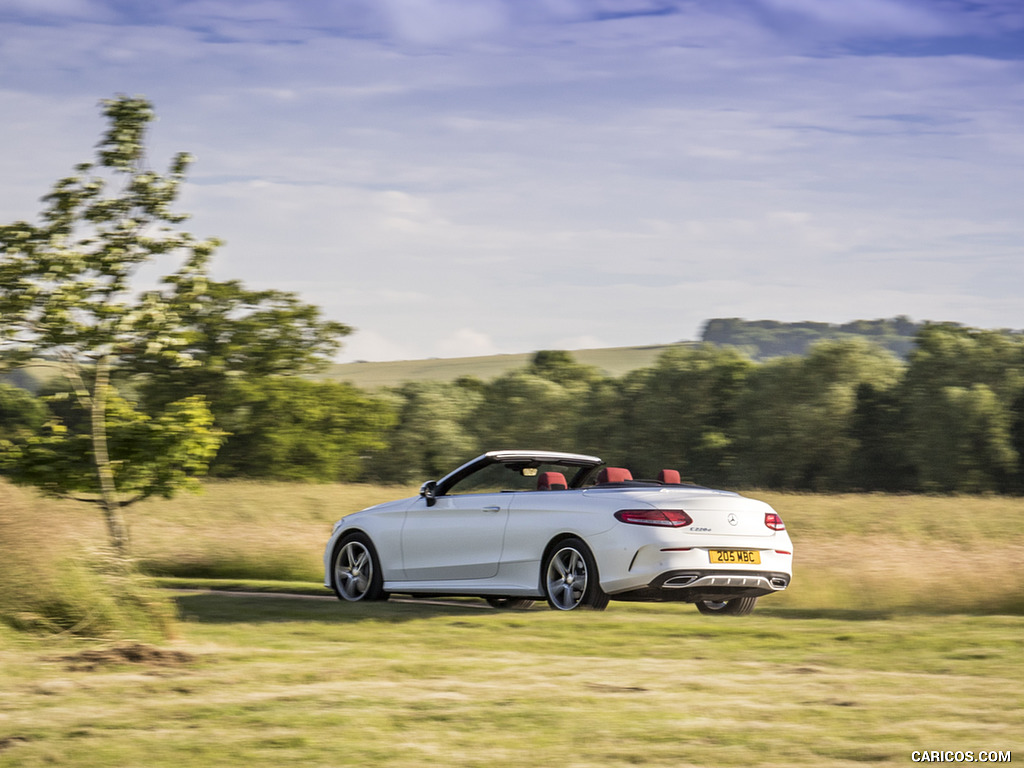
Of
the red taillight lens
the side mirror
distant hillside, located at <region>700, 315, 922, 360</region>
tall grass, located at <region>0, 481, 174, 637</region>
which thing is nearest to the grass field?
tall grass, located at <region>0, 481, 174, 637</region>

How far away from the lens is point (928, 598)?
13375 millimetres

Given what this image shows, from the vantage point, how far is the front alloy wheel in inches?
507

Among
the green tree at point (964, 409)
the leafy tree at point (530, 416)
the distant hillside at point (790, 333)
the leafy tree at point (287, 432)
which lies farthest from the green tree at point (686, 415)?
the distant hillside at point (790, 333)

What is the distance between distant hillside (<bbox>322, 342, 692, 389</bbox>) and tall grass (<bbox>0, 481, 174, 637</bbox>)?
101164 mm

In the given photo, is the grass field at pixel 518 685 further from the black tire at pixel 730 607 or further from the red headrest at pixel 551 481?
the red headrest at pixel 551 481

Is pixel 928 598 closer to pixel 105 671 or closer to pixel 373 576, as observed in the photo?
pixel 373 576

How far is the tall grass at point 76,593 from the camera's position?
846 cm

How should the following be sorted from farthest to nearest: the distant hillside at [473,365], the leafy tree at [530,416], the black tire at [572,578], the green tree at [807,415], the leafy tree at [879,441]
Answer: the distant hillside at [473,365], the leafy tree at [530,416], the green tree at [807,415], the leafy tree at [879,441], the black tire at [572,578]

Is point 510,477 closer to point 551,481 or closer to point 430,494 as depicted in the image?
point 551,481

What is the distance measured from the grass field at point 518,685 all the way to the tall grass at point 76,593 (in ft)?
0.67

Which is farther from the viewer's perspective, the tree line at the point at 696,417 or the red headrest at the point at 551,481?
the tree line at the point at 696,417

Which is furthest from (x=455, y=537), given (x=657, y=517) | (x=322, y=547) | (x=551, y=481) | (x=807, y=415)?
(x=807, y=415)

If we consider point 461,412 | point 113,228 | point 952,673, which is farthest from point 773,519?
point 461,412

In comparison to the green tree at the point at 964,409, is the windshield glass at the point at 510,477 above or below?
below
